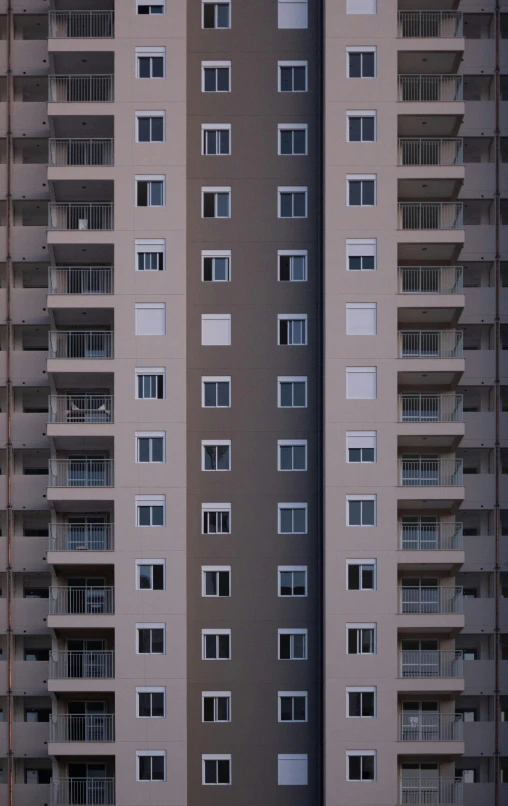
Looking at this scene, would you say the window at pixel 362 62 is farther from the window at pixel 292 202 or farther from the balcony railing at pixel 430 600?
the balcony railing at pixel 430 600

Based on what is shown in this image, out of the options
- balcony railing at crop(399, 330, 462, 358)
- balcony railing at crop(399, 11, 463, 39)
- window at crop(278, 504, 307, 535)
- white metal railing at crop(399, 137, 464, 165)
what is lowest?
window at crop(278, 504, 307, 535)

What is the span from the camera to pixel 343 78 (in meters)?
38.0

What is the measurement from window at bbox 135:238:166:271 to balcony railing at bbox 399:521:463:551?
11886mm

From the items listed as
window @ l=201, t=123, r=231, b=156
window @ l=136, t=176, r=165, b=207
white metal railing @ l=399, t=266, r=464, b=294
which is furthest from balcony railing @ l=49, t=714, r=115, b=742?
window @ l=201, t=123, r=231, b=156

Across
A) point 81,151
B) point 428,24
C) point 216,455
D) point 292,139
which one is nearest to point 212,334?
point 216,455

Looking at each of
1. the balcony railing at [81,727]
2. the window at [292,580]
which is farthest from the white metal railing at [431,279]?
the balcony railing at [81,727]

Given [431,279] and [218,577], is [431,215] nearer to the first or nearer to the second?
[431,279]

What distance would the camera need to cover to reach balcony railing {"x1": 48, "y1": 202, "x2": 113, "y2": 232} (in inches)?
1556

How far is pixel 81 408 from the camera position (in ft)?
129

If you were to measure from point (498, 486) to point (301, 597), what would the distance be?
323 inches

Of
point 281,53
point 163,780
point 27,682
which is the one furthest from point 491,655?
point 281,53

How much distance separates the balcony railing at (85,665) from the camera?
37562 millimetres

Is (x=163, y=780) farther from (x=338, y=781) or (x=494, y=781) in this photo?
(x=494, y=781)

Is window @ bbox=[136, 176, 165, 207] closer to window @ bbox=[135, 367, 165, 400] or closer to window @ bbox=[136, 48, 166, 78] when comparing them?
window @ bbox=[136, 48, 166, 78]
